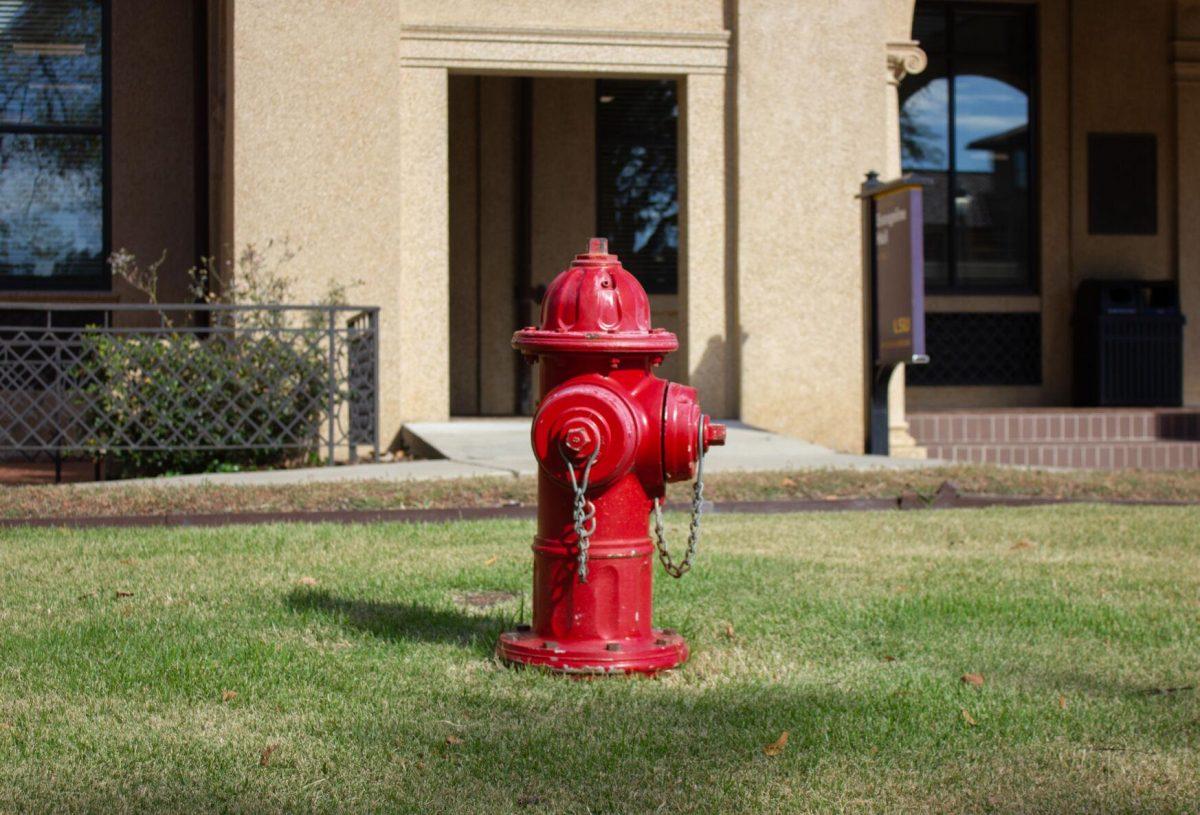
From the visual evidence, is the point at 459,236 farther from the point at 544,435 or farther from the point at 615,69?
the point at 544,435

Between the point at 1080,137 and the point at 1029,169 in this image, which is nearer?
the point at 1080,137

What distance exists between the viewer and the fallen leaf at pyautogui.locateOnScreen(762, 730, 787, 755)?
336 cm

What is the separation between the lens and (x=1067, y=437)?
13336 mm

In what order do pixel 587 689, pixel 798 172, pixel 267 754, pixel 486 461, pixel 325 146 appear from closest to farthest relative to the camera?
pixel 267 754
pixel 587 689
pixel 486 461
pixel 325 146
pixel 798 172

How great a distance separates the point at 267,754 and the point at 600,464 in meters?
1.19

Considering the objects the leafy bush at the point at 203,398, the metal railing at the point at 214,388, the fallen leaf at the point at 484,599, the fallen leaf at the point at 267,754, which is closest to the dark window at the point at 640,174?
the metal railing at the point at 214,388

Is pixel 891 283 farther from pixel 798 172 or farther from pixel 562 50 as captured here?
pixel 562 50

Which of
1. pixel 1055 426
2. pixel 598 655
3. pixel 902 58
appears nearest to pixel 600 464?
pixel 598 655

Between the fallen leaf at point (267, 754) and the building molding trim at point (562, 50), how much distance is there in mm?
9119

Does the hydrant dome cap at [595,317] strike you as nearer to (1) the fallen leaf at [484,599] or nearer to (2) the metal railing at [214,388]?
(1) the fallen leaf at [484,599]

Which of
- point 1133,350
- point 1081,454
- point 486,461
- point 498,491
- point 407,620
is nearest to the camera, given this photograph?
point 407,620

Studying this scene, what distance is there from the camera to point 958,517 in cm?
753

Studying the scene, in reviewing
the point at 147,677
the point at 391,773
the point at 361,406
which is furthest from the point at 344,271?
the point at 391,773

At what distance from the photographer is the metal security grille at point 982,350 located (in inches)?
597
